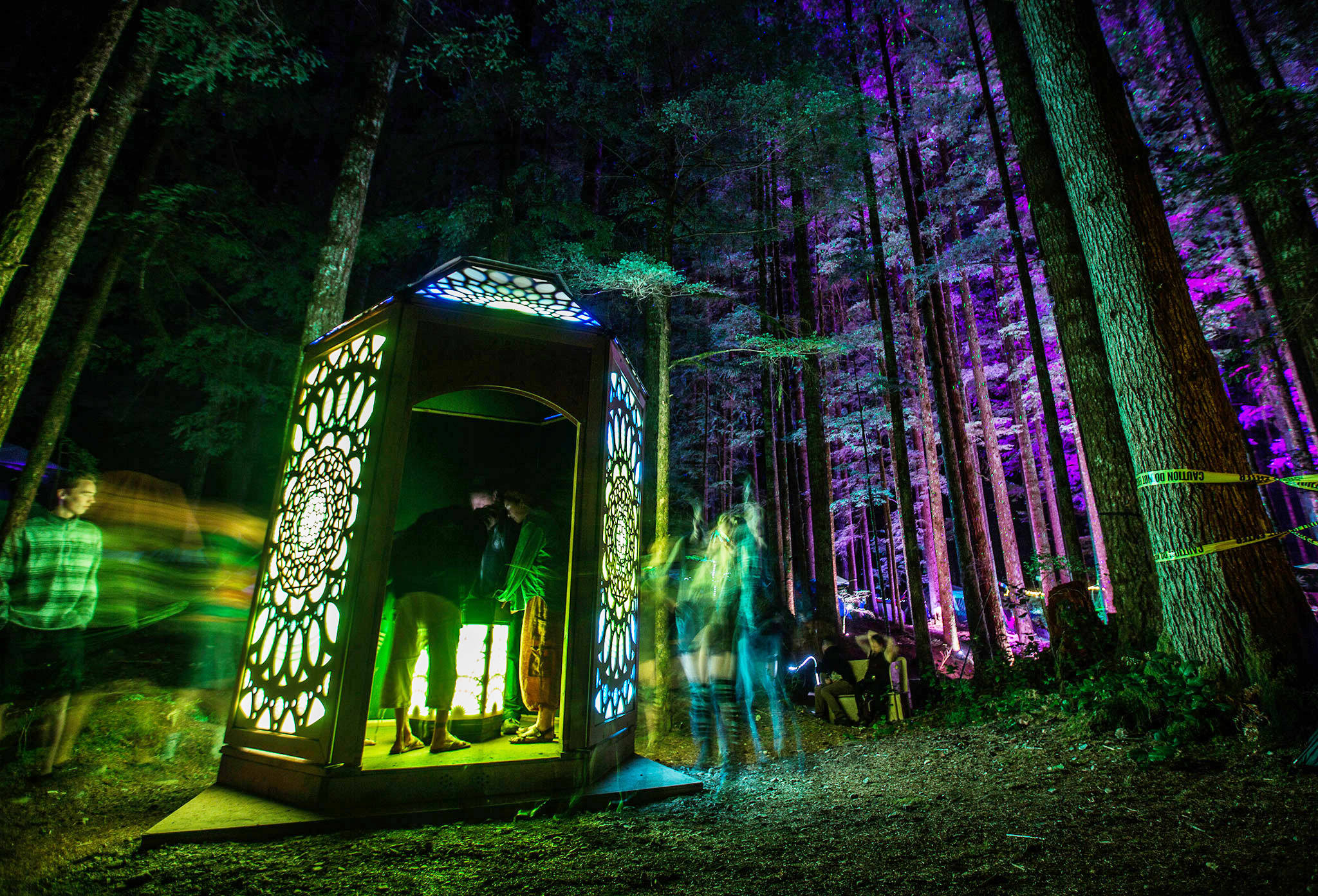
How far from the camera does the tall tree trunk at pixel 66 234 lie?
15.5 feet

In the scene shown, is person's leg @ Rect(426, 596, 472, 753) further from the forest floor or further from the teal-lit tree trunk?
the teal-lit tree trunk

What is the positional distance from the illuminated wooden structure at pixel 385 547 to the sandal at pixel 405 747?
99 centimetres

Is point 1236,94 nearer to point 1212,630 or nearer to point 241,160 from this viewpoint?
point 1212,630

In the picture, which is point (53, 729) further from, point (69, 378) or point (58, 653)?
point (69, 378)

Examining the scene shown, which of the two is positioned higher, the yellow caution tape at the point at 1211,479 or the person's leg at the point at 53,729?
the yellow caution tape at the point at 1211,479

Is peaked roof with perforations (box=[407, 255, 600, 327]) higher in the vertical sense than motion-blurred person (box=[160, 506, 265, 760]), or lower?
higher

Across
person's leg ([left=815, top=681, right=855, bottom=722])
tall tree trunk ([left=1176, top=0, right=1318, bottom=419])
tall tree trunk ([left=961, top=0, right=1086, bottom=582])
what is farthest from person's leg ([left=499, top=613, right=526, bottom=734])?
tall tree trunk ([left=961, top=0, right=1086, bottom=582])

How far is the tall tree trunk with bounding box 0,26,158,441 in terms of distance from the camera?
471cm

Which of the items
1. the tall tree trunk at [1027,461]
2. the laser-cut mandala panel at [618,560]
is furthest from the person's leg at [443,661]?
the tall tree trunk at [1027,461]

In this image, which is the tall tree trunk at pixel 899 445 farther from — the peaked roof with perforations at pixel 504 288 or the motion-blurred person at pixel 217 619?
the motion-blurred person at pixel 217 619

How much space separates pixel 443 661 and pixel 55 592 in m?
3.39

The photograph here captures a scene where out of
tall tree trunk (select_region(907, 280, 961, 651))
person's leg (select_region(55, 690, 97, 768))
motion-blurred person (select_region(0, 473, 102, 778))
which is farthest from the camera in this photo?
tall tree trunk (select_region(907, 280, 961, 651))

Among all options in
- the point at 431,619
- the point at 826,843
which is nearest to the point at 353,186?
the point at 431,619

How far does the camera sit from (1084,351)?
5.81m
